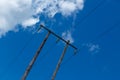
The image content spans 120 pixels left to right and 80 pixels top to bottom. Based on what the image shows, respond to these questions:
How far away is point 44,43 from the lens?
24812 millimetres

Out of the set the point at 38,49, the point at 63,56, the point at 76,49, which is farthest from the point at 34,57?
the point at 76,49

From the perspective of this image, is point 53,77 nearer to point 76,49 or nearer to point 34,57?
point 34,57

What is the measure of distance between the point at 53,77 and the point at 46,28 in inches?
179

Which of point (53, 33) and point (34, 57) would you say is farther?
point (53, 33)

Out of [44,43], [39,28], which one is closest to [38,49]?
[44,43]

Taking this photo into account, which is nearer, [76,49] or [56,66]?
[56,66]

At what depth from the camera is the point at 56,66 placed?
952 inches

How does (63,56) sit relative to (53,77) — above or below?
above

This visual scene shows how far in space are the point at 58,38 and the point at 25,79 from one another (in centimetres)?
540

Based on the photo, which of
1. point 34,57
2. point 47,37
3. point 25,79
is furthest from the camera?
point 47,37

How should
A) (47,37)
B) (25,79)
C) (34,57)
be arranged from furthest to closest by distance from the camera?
(47,37)
(34,57)
(25,79)

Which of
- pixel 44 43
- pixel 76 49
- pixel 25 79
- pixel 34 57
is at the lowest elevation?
pixel 25 79

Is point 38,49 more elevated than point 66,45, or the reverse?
point 66,45

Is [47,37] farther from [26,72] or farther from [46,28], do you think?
[26,72]
